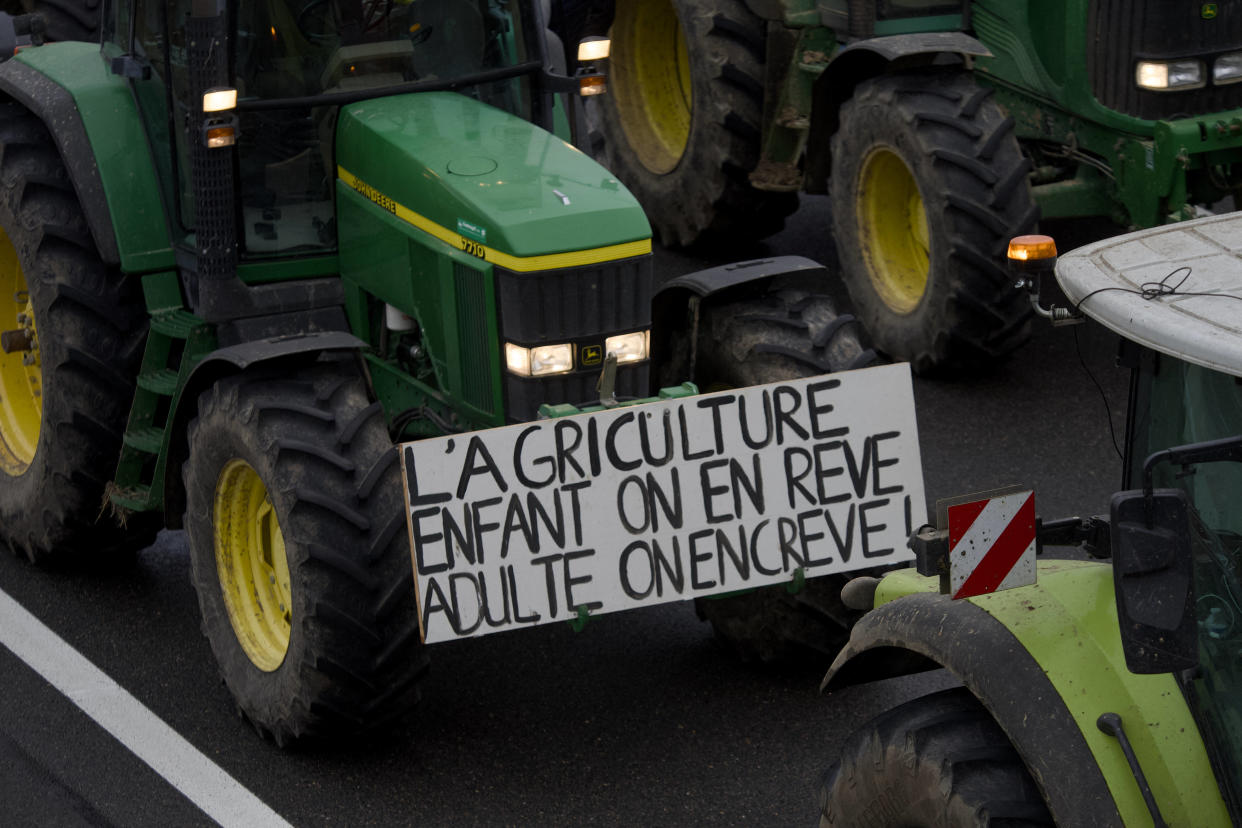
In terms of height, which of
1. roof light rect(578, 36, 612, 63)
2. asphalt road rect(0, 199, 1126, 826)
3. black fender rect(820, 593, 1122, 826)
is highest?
Result: roof light rect(578, 36, 612, 63)

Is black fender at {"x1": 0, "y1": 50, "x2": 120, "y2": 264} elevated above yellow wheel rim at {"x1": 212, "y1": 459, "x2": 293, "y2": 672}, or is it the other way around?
black fender at {"x1": 0, "y1": 50, "x2": 120, "y2": 264}

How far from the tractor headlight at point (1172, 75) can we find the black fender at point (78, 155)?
4.24 metres

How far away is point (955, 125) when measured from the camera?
297 inches

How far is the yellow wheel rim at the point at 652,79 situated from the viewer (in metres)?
10.0

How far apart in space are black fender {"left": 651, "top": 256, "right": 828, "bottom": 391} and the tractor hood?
19.8 inches

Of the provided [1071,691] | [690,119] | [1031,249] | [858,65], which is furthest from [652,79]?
[1071,691]

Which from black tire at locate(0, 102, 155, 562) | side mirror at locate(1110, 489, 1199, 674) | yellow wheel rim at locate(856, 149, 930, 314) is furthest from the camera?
yellow wheel rim at locate(856, 149, 930, 314)

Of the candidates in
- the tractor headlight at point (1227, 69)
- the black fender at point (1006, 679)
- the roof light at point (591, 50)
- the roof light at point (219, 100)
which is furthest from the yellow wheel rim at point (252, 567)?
the tractor headlight at point (1227, 69)

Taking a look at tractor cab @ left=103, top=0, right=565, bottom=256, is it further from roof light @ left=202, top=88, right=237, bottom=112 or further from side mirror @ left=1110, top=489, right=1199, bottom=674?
side mirror @ left=1110, top=489, right=1199, bottom=674

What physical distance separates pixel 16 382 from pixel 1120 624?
493cm

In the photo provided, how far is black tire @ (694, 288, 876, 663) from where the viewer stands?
5.32 meters

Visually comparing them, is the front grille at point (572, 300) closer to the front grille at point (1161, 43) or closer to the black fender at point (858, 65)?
the black fender at point (858, 65)

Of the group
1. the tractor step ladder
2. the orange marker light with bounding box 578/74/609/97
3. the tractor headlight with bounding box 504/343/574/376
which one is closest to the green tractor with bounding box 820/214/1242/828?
the tractor headlight with bounding box 504/343/574/376

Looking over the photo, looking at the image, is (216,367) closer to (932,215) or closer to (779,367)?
(779,367)
